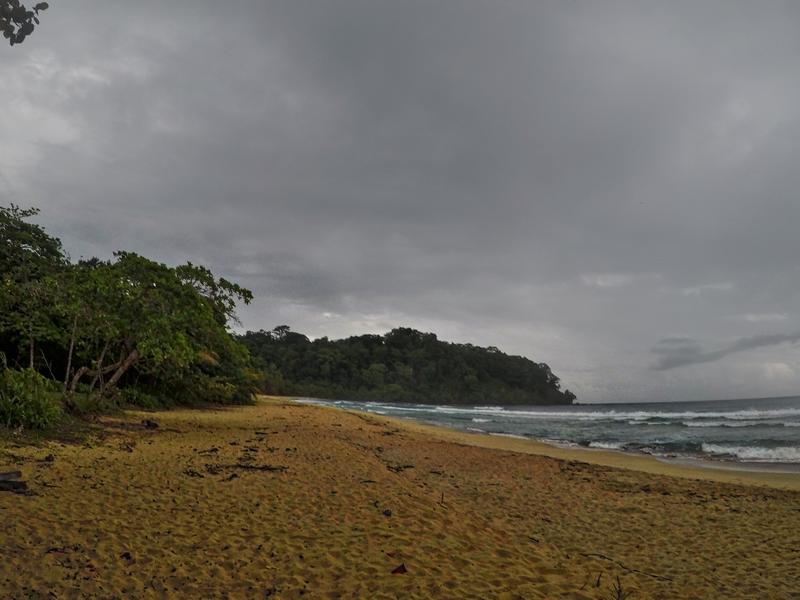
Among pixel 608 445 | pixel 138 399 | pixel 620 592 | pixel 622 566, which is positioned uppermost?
pixel 138 399

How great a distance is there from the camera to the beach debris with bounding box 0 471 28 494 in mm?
5980

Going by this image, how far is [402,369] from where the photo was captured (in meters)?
100

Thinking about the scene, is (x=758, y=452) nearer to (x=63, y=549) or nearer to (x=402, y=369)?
(x=63, y=549)

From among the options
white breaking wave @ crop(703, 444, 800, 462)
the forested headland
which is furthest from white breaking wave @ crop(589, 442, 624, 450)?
the forested headland

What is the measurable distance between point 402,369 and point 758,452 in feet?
276

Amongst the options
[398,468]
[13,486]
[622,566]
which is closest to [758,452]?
[398,468]

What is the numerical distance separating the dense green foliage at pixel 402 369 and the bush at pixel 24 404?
2559 inches

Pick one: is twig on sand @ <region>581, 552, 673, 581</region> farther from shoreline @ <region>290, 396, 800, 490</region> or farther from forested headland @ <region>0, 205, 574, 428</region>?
forested headland @ <region>0, 205, 574, 428</region>

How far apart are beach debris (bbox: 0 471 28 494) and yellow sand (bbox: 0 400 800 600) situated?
6.8 inches

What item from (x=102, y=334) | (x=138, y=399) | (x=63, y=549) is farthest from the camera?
(x=138, y=399)

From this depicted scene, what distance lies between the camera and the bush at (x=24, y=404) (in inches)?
371

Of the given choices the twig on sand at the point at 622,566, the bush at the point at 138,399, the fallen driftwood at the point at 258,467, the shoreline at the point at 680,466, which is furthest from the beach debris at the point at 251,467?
the bush at the point at 138,399

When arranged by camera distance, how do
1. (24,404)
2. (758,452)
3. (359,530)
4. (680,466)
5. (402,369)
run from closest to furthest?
(359,530)
(24,404)
(680,466)
(758,452)
(402,369)

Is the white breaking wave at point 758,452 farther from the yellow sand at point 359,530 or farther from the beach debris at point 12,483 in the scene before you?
the beach debris at point 12,483
